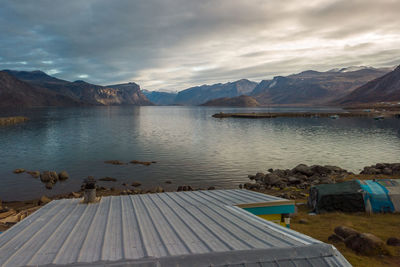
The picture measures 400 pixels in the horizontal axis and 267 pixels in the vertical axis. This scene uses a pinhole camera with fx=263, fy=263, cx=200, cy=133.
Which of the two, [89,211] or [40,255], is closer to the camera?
[40,255]

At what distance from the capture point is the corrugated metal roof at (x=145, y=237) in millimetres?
5051

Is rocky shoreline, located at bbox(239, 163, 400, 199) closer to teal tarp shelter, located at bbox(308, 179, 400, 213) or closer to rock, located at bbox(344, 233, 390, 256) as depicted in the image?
teal tarp shelter, located at bbox(308, 179, 400, 213)

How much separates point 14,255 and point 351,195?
17.4m

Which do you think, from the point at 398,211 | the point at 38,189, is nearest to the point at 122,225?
the point at 398,211

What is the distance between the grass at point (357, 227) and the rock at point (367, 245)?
211 mm

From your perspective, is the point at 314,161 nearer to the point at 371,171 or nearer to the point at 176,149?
the point at 371,171

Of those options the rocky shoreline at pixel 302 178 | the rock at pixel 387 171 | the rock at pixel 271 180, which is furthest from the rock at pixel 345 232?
the rock at pixel 387 171

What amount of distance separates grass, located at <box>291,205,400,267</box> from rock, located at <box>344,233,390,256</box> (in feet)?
0.69

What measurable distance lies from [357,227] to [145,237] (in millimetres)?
12472

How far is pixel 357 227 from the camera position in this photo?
45.3ft

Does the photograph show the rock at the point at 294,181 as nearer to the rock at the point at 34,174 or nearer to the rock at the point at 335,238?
the rock at the point at 335,238

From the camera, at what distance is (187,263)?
479 cm

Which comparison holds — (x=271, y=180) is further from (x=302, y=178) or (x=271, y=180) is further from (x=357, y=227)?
(x=357, y=227)

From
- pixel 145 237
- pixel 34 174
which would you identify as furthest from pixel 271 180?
pixel 34 174
